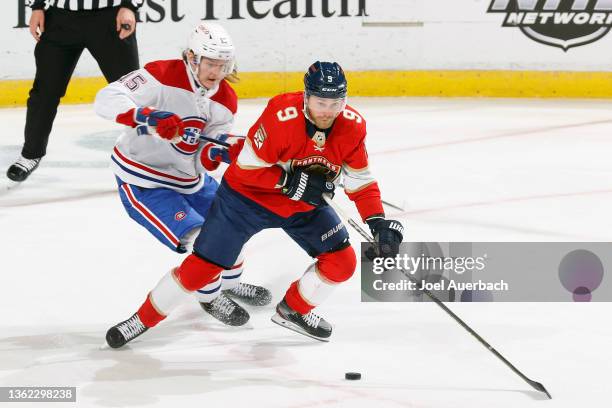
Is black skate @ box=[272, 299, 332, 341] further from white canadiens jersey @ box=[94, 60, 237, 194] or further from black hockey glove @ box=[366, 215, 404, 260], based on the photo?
white canadiens jersey @ box=[94, 60, 237, 194]

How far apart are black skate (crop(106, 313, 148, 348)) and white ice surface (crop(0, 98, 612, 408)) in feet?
0.11

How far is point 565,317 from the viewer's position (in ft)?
10.6

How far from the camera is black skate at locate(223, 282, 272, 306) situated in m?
3.38

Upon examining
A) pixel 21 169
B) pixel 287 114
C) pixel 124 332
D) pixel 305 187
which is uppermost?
pixel 287 114

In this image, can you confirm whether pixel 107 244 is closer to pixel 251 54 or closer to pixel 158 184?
pixel 158 184

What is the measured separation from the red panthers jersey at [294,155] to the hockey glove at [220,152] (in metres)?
0.15

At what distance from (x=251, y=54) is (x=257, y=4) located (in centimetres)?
35

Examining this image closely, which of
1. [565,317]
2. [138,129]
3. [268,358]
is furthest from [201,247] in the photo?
[565,317]

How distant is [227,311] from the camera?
315 cm

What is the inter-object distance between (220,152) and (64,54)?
2075 millimetres

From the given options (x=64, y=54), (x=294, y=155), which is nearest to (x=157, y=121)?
(x=294, y=155)

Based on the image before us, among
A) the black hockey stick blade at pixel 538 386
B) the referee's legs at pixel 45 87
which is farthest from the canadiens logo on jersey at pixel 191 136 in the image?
the referee's legs at pixel 45 87

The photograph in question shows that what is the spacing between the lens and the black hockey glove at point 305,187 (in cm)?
281

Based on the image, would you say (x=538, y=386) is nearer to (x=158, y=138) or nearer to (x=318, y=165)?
(x=318, y=165)
